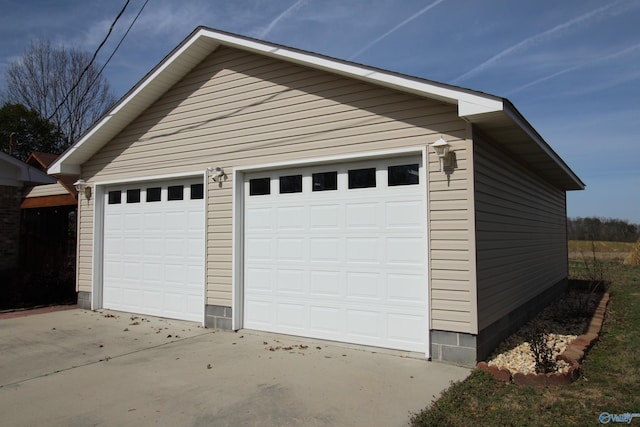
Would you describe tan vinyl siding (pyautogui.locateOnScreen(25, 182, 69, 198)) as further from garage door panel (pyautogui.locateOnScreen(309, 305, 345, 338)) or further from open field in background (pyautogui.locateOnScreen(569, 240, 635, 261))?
open field in background (pyautogui.locateOnScreen(569, 240, 635, 261))

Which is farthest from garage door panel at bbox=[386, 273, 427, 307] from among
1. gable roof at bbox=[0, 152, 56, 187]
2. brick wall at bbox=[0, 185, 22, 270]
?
brick wall at bbox=[0, 185, 22, 270]

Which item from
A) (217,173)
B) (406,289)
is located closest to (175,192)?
(217,173)

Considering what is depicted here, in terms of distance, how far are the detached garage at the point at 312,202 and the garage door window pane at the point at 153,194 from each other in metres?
0.04

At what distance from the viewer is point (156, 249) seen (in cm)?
846

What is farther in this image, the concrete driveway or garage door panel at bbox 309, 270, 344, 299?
garage door panel at bbox 309, 270, 344, 299

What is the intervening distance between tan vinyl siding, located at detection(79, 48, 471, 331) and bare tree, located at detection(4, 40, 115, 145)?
19.5m

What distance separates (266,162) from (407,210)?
247cm

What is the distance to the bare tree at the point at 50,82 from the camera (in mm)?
24734

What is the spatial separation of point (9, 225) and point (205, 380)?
10.4 m

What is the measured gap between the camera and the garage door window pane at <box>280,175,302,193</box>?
266 inches

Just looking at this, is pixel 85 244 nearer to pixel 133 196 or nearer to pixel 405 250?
pixel 133 196

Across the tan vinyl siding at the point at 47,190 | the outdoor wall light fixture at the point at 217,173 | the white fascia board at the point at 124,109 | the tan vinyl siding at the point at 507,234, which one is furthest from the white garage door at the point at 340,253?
the tan vinyl siding at the point at 47,190

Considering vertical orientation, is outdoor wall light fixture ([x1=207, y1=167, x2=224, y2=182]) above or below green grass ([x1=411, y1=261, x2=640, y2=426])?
above

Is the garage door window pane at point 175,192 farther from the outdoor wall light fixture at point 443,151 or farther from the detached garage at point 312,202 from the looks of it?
the outdoor wall light fixture at point 443,151
